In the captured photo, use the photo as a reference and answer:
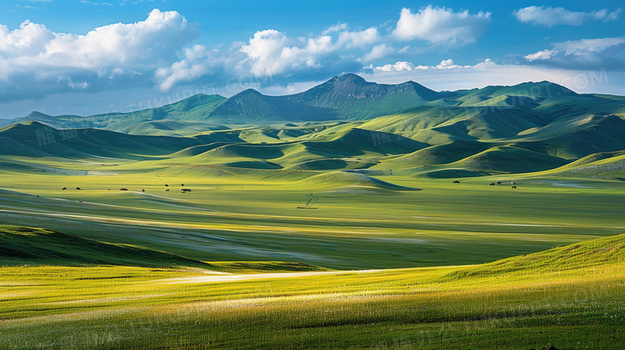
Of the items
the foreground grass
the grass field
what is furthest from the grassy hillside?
the foreground grass

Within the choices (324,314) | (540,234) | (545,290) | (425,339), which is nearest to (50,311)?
(324,314)

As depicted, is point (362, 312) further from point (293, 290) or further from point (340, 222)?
point (340, 222)

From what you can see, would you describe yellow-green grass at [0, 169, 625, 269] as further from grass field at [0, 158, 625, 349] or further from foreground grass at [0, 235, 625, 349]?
foreground grass at [0, 235, 625, 349]

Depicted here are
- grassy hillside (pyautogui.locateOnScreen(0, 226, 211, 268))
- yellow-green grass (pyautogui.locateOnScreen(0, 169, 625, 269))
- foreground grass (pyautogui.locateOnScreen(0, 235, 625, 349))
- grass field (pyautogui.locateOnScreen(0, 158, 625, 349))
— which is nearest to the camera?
foreground grass (pyautogui.locateOnScreen(0, 235, 625, 349))

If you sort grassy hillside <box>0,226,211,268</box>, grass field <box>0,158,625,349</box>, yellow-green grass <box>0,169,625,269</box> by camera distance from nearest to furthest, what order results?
grass field <box>0,158,625,349</box> < grassy hillside <box>0,226,211,268</box> < yellow-green grass <box>0,169,625,269</box>

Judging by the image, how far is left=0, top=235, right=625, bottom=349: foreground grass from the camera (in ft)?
61.9

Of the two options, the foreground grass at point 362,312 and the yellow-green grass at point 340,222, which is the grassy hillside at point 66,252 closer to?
the yellow-green grass at point 340,222

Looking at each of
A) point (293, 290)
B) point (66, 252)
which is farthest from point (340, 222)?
point (293, 290)

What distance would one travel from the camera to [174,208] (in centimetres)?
12212

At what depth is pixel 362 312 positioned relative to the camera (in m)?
22.0

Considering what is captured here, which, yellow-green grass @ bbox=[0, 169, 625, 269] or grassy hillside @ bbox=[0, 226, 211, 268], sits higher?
grassy hillside @ bbox=[0, 226, 211, 268]

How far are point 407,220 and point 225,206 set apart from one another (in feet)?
153

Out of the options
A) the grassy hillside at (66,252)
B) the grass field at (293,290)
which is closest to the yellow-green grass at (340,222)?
the grass field at (293,290)

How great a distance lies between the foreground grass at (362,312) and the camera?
18859 mm
